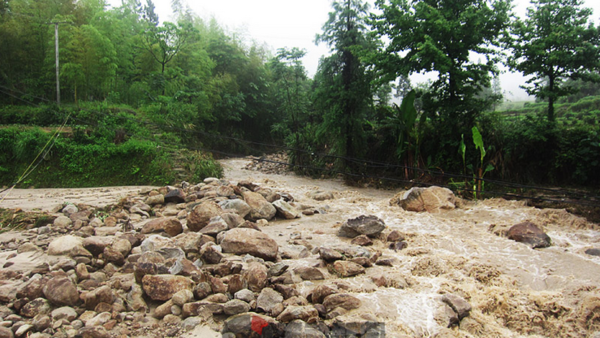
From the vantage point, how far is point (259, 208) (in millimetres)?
7367

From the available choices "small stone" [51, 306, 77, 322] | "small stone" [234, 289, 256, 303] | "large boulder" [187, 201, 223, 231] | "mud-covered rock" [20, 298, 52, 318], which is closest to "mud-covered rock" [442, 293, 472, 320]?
"small stone" [234, 289, 256, 303]

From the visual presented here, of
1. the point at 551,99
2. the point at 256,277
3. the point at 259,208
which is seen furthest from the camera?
the point at 551,99

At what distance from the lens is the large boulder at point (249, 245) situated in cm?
472

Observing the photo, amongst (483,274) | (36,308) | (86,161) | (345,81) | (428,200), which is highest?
(345,81)

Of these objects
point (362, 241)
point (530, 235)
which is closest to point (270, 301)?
point (362, 241)

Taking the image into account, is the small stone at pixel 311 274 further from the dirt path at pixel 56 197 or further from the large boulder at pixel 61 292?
the dirt path at pixel 56 197

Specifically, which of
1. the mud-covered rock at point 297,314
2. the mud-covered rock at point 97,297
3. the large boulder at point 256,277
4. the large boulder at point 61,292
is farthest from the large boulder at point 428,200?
the large boulder at point 61,292

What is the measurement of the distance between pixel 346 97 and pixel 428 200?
5.70m

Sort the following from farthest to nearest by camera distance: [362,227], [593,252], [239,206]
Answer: [239,206] → [362,227] → [593,252]

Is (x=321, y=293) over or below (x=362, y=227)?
below

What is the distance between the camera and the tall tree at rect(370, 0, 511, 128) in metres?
9.13

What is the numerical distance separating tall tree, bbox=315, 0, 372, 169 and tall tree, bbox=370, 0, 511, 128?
174cm

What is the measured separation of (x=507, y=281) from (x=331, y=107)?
9.72 metres

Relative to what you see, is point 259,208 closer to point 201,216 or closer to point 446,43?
point 201,216
